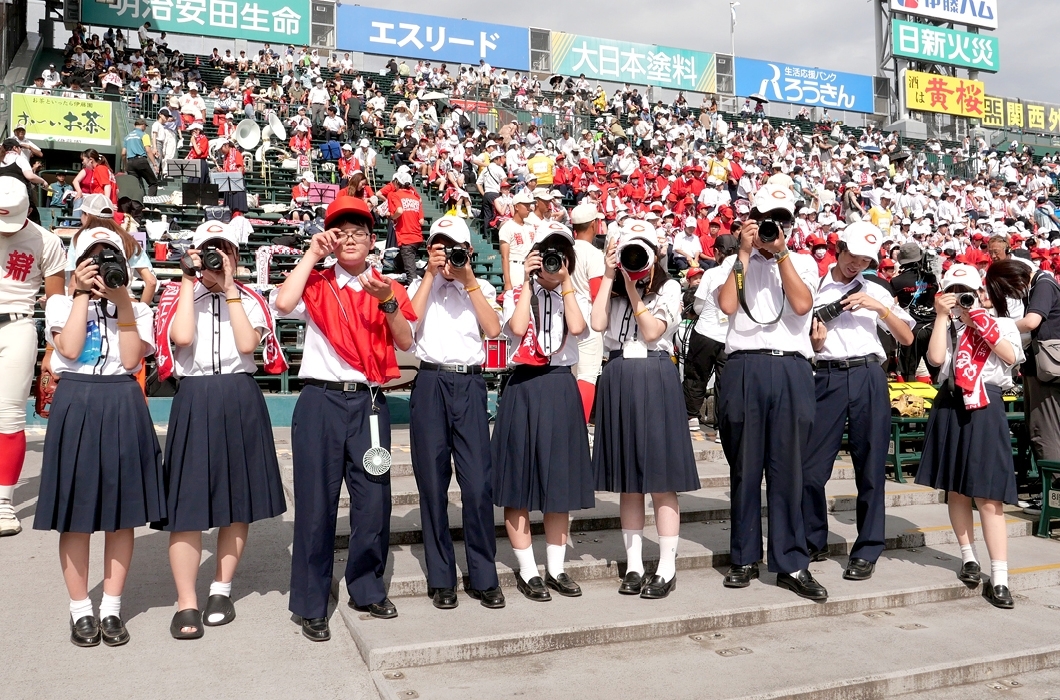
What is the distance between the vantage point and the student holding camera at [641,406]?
433cm

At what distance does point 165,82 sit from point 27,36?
19.4ft

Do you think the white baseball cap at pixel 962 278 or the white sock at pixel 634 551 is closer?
the white sock at pixel 634 551

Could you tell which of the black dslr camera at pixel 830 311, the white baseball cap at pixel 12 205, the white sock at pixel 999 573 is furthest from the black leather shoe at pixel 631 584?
the white baseball cap at pixel 12 205

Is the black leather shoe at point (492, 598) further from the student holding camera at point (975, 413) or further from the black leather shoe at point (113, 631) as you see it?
the student holding camera at point (975, 413)

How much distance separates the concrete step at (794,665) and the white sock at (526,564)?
233 millimetres

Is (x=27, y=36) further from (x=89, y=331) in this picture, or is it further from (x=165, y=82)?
(x=89, y=331)

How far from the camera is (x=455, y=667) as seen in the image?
3590mm

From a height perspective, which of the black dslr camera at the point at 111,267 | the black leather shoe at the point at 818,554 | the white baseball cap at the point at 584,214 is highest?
the white baseball cap at the point at 584,214

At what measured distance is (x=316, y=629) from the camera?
3.80 metres

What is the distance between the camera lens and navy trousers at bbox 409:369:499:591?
13.5 ft

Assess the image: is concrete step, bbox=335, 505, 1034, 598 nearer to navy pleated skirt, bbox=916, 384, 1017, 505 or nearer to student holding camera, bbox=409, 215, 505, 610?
student holding camera, bbox=409, 215, 505, 610

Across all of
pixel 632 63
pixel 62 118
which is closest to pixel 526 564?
pixel 62 118

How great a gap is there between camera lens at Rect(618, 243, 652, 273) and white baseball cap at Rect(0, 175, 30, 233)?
3144mm

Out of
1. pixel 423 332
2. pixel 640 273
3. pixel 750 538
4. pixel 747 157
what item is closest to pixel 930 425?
pixel 750 538
